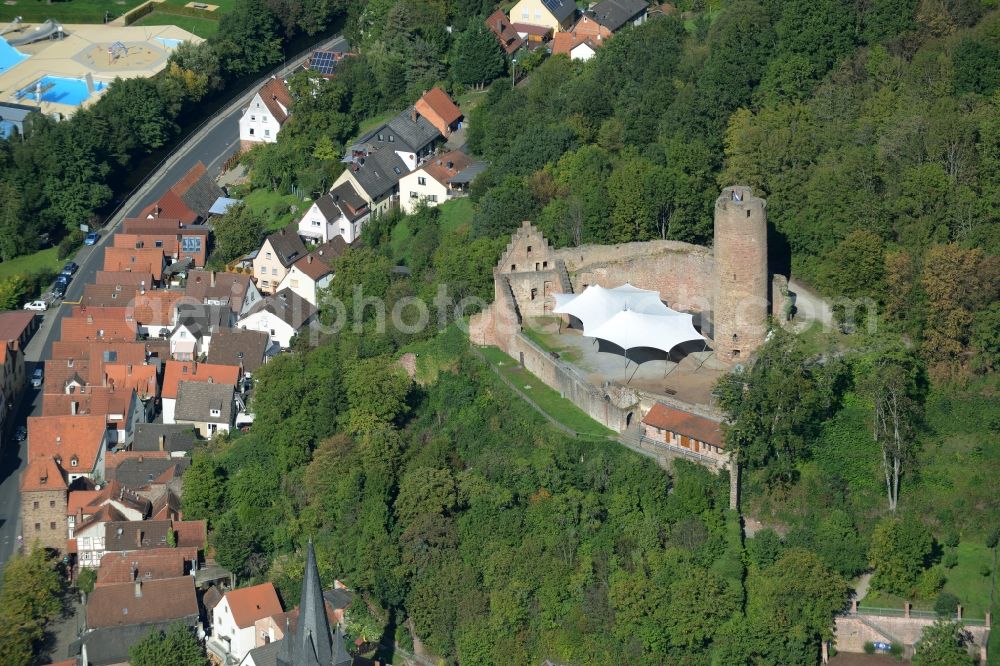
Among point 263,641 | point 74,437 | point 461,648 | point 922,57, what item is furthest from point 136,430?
point 922,57

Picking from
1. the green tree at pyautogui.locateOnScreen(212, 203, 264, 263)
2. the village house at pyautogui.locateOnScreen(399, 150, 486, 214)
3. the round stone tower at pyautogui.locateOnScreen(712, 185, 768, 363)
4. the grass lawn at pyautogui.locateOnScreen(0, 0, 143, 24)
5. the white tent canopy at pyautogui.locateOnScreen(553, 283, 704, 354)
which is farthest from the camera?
the grass lawn at pyautogui.locateOnScreen(0, 0, 143, 24)

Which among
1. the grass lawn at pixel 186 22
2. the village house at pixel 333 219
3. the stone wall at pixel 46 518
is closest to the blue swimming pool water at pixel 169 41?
the grass lawn at pixel 186 22

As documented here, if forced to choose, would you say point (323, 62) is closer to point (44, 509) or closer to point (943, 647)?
point (44, 509)

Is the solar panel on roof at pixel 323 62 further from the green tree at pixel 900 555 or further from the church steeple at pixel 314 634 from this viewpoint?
the green tree at pixel 900 555

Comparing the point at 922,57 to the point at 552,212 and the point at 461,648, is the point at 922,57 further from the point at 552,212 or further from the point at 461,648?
the point at 461,648

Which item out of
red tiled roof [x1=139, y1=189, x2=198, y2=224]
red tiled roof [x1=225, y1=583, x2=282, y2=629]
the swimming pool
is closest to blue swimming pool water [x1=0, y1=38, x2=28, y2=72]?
the swimming pool

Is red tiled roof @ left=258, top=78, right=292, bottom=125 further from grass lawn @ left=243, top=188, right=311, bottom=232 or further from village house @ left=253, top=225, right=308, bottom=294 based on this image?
village house @ left=253, top=225, right=308, bottom=294
